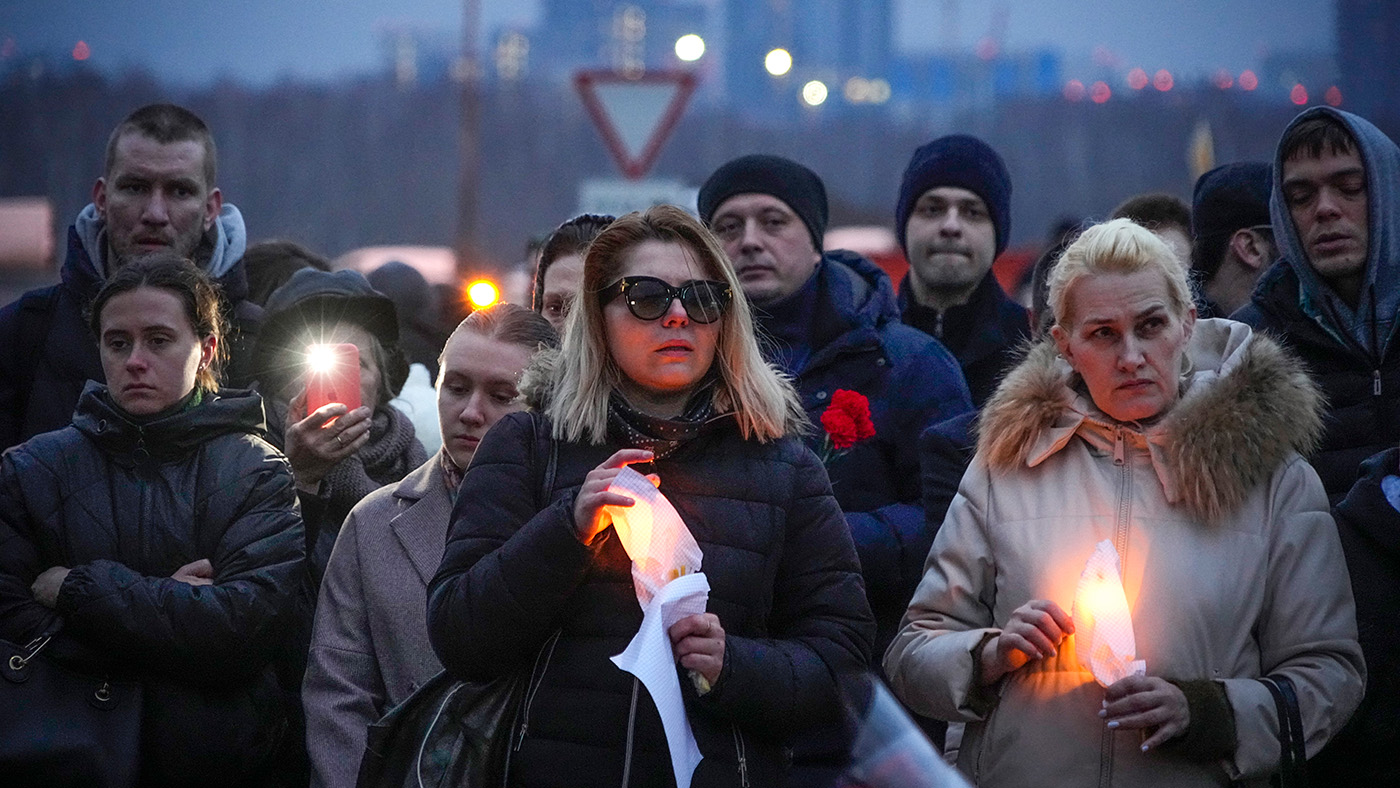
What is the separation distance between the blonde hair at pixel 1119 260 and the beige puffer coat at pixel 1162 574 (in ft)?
0.69

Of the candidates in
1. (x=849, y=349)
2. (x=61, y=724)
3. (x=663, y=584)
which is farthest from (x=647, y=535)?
(x=849, y=349)

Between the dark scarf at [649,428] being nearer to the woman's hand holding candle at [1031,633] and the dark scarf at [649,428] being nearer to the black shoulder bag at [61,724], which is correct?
the woman's hand holding candle at [1031,633]

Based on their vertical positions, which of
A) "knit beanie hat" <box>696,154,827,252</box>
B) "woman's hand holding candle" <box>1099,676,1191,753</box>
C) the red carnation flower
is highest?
"knit beanie hat" <box>696,154,827,252</box>

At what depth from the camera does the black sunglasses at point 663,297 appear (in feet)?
11.7

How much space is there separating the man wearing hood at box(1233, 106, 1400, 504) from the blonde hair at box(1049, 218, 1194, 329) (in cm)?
82

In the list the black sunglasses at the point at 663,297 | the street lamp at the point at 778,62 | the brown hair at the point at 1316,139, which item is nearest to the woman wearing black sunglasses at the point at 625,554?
the black sunglasses at the point at 663,297

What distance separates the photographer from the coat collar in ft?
14.3

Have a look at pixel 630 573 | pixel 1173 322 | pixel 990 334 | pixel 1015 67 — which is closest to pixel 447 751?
pixel 630 573

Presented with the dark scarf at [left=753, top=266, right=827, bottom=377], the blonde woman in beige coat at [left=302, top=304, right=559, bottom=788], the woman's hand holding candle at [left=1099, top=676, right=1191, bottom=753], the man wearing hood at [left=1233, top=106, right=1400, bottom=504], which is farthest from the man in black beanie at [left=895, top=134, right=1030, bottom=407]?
the woman's hand holding candle at [left=1099, top=676, right=1191, bottom=753]

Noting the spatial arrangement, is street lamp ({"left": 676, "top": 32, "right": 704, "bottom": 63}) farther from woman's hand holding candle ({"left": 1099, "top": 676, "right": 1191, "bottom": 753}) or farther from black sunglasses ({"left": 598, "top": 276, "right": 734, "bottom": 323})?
woman's hand holding candle ({"left": 1099, "top": 676, "right": 1191, "bottom": 753})

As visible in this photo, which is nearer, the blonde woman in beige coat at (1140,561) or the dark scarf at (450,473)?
the blonde woman in beige coat at (1140,561)

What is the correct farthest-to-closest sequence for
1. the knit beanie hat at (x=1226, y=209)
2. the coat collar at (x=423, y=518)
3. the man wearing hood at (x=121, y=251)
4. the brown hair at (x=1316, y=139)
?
the knit beanie hat at (x=1226, y=209) < the man wearing hood at (x=121, y=251) < the brown hair at (x=1316, y=139) < the coat collar at (x=423, y=518)

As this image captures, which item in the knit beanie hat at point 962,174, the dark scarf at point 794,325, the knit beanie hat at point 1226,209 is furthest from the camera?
the knit beanie hat at point 962,174

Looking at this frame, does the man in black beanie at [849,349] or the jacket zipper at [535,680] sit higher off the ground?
the man in black beanie at [849,349]
